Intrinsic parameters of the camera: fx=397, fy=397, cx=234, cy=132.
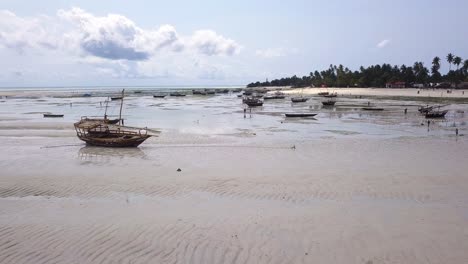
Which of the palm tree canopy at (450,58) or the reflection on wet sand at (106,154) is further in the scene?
the palm tree canopy at (450,58)

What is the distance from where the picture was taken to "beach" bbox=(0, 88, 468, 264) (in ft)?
27.8

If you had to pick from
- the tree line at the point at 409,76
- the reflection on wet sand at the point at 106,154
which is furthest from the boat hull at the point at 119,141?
the tree line at the point at 409,76

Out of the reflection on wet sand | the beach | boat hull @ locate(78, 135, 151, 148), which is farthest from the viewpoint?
boat hull @ locate(78, 135, 151, 148)

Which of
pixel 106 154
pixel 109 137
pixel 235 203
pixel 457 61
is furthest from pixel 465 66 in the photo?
pixel 235 203

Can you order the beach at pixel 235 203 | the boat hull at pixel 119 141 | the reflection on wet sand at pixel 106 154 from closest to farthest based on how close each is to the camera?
1. the beach at pixel 235 203
2. the reflection on wet sand at pixel 106 154
3. the boat hull at pixel 119 141

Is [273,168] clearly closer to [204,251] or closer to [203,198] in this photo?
[203,198]

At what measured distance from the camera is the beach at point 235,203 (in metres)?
8.48

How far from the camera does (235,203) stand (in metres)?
12.4

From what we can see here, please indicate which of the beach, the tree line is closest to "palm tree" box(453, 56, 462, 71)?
the tree line

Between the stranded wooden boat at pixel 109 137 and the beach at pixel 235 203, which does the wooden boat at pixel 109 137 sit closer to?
the stranded wooden boat at pixel 109 137

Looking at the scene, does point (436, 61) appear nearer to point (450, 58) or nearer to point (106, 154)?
Answer: point (450, 58)

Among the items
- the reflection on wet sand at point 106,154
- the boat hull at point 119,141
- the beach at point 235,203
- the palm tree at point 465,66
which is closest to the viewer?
the beach at point 235,203

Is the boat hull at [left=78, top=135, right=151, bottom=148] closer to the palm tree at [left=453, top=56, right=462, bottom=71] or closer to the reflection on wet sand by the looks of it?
the reflection on wet sand

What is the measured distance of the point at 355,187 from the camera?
14.5 m
